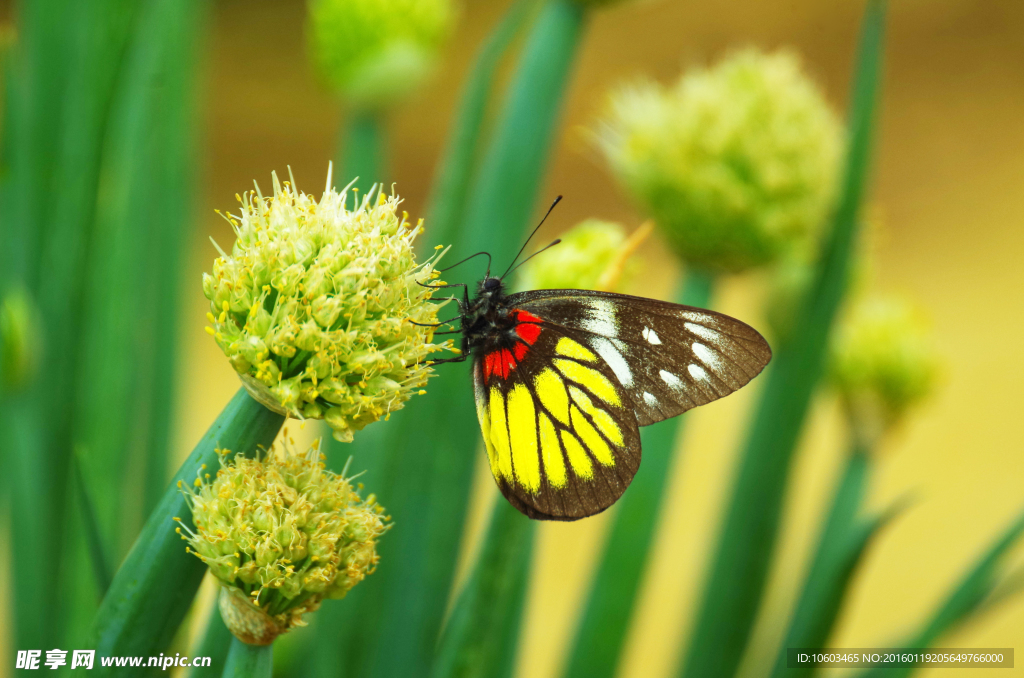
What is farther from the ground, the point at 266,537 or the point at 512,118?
the point at 512,118

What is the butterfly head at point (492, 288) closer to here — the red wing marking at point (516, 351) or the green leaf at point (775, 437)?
the red wing marking at point (516, 351)

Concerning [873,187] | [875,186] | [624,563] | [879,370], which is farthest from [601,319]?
[875,186]

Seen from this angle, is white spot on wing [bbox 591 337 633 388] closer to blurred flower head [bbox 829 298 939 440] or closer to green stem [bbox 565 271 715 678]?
green stem [bbox 565 271 715 678]

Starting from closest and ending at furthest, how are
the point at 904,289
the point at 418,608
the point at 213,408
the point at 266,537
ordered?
the point at 266,537, the point at 418,608, the point at 213,408, the point at 904,289

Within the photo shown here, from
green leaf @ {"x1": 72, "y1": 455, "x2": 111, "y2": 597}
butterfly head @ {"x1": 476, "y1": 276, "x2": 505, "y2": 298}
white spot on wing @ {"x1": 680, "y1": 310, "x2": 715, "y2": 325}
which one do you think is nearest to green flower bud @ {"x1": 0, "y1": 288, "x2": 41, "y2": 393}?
green leaf @ {"x1": 72, "y1": 455, "x2": 111, "y2": 597}

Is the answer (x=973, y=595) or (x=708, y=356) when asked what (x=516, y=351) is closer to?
(x=708, y=356)

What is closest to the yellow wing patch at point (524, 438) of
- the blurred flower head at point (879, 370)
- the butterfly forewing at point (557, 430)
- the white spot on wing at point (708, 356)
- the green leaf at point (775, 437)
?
the butterfly forewing at point (557, 430)

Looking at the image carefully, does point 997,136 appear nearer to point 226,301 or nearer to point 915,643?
point 915,643

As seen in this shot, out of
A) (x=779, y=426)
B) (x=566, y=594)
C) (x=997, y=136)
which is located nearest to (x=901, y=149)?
(x=997, y=136)
